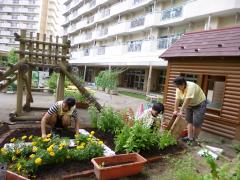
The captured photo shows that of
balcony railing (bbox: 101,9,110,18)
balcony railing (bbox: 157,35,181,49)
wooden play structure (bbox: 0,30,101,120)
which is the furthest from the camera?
balcony railing (bbox: 101,9,110,18)

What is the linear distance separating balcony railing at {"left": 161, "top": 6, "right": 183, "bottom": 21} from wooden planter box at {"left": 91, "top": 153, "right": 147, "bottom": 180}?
17.6 metres

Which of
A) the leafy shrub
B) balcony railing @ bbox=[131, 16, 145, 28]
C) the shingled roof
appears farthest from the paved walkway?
balcony railing @ bbox=[131, 16, 145, 28]

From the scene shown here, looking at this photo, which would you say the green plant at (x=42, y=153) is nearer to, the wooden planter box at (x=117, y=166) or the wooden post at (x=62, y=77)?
the wooden planter box at (x=117, y=166)

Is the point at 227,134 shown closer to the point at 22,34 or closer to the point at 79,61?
the point at 22,34

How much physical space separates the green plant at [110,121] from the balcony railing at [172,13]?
15.8m

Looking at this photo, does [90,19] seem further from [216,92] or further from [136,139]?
[136,139]

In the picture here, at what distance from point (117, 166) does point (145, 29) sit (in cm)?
2217

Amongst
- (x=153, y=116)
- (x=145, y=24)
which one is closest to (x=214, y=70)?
(x=153, y=116)

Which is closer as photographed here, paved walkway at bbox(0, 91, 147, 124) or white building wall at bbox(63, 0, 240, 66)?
paved walkway at bbox(0, 91, 147, 124)

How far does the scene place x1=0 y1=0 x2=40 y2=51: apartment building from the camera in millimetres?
75562

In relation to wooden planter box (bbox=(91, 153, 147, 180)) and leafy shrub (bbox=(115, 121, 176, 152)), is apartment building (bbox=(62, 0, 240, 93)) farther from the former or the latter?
wooden planter box (bbox=(91, 153, 147, 180))

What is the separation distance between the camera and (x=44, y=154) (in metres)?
4.27

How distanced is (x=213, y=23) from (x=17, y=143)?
1649cm

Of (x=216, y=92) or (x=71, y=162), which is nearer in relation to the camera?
(x=71, y=162)
